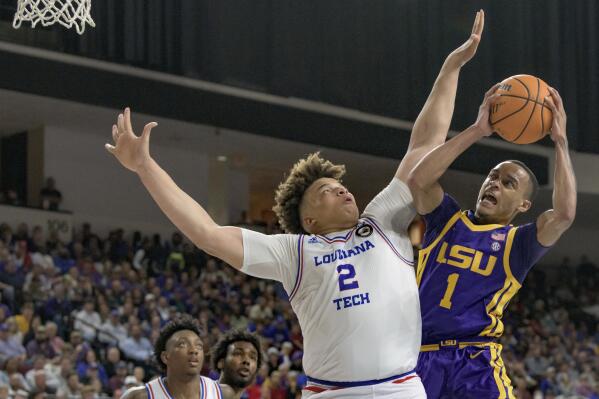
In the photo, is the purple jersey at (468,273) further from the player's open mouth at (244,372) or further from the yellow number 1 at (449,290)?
the player's open mouth at (244,372)

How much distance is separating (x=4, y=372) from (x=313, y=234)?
8.62 meters

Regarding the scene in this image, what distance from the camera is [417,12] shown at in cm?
1938

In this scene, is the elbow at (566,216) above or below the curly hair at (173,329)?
above

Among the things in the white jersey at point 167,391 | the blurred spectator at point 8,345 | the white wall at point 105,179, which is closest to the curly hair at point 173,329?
the white jersey at point 167,391

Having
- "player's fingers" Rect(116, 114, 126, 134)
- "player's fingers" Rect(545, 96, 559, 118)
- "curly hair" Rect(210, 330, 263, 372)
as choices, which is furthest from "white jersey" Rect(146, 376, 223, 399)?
"player's fingers" Rect(545, 96, 559, 118)

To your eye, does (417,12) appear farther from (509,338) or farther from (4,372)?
(4,372)

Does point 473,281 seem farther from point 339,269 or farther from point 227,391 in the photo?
point 227,391

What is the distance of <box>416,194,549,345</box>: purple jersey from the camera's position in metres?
5.04

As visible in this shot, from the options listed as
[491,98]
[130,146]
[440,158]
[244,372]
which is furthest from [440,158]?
[244,372]

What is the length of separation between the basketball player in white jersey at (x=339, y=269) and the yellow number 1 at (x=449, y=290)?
561 millimetres

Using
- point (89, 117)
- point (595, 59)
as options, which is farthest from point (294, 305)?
point (595, 59)

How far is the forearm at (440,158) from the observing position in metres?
4.52

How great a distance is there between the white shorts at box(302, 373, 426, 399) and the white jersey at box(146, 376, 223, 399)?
2.28 m

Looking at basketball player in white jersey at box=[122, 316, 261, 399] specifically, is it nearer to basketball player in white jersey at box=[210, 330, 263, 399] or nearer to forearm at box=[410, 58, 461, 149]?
basketball player in white jersey at box=[210, 330, 263, 399]
